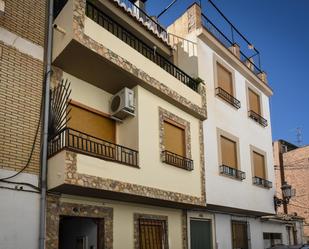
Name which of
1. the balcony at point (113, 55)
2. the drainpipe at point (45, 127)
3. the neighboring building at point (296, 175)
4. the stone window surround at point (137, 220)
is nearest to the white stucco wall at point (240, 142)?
the balcony at point (113, 55)

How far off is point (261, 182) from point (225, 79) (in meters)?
4.59

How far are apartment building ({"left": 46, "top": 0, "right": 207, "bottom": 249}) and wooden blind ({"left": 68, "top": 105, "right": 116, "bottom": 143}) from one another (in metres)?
0.03

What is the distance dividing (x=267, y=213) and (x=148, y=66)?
29.1ft

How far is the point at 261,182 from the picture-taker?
16266mm

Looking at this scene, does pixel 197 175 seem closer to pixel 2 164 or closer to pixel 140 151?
pixel 140 151

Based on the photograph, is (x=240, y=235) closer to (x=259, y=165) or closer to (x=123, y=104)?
(x=259, y=165)

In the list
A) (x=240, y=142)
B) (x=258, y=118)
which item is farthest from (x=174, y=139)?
(x=258, y=118)

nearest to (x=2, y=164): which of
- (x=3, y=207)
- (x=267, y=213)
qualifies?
(x=3, y=207)

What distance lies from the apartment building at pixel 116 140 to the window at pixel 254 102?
5.01 m

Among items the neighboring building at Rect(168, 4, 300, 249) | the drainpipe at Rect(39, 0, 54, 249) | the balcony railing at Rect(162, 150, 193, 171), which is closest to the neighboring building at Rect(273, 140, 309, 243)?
the neighboring building at Rect(168, 4, 300, 249)

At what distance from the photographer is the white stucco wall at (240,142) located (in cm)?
1306

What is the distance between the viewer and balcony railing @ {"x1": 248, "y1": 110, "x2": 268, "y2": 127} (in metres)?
16.5

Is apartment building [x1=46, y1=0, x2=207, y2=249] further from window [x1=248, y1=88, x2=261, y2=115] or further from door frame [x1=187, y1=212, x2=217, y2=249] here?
window [x1=248, y1=88, x2=261, y2=115]

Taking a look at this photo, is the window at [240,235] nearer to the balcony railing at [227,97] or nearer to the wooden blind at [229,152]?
the wooden blind at [229,152]
